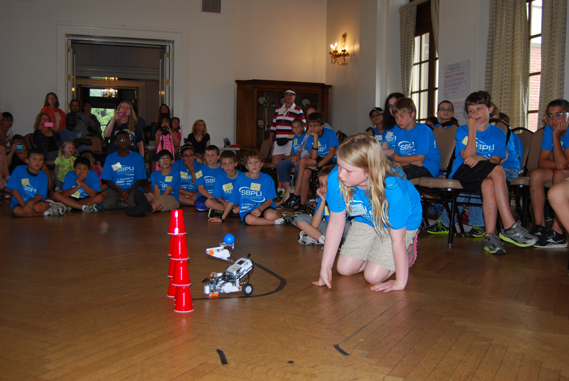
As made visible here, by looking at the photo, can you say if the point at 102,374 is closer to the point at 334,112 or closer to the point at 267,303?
the point at 267,303

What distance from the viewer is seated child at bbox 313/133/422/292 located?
2.31 meters

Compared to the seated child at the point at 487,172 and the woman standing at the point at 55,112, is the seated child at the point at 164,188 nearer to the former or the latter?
the woman standing at the point at 55,112

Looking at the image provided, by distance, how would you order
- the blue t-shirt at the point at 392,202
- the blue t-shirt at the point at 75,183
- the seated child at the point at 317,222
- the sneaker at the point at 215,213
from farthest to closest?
the blue t-shirt at the point at 75,183 < the sneaker at the point at 215,213 < the seated child at the point at 317,222 < the blue t-shirt at the point at 392,202

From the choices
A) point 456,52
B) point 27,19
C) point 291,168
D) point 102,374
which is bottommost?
point 102,374

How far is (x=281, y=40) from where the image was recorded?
1128cm

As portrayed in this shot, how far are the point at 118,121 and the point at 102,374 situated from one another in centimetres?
612

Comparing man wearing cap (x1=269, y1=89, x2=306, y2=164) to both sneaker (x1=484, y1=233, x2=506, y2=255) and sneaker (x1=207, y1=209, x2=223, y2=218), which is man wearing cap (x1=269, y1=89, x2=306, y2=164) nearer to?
sneaker (x1=207, y1=209, x2=223, y2=218)

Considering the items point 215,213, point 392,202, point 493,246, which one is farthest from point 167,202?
point 392,202

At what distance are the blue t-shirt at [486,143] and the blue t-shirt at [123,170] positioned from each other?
421cm

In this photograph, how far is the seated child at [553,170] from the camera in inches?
152

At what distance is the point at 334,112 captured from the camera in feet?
36.9

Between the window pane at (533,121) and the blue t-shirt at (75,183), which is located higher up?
the window pane at (533,121)

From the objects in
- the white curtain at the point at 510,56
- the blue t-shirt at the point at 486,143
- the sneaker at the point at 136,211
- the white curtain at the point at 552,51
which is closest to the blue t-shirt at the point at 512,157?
the blue t-shirt at the point at 486,143

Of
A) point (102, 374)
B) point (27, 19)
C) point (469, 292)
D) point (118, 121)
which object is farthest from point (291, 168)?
point (27, 19)
